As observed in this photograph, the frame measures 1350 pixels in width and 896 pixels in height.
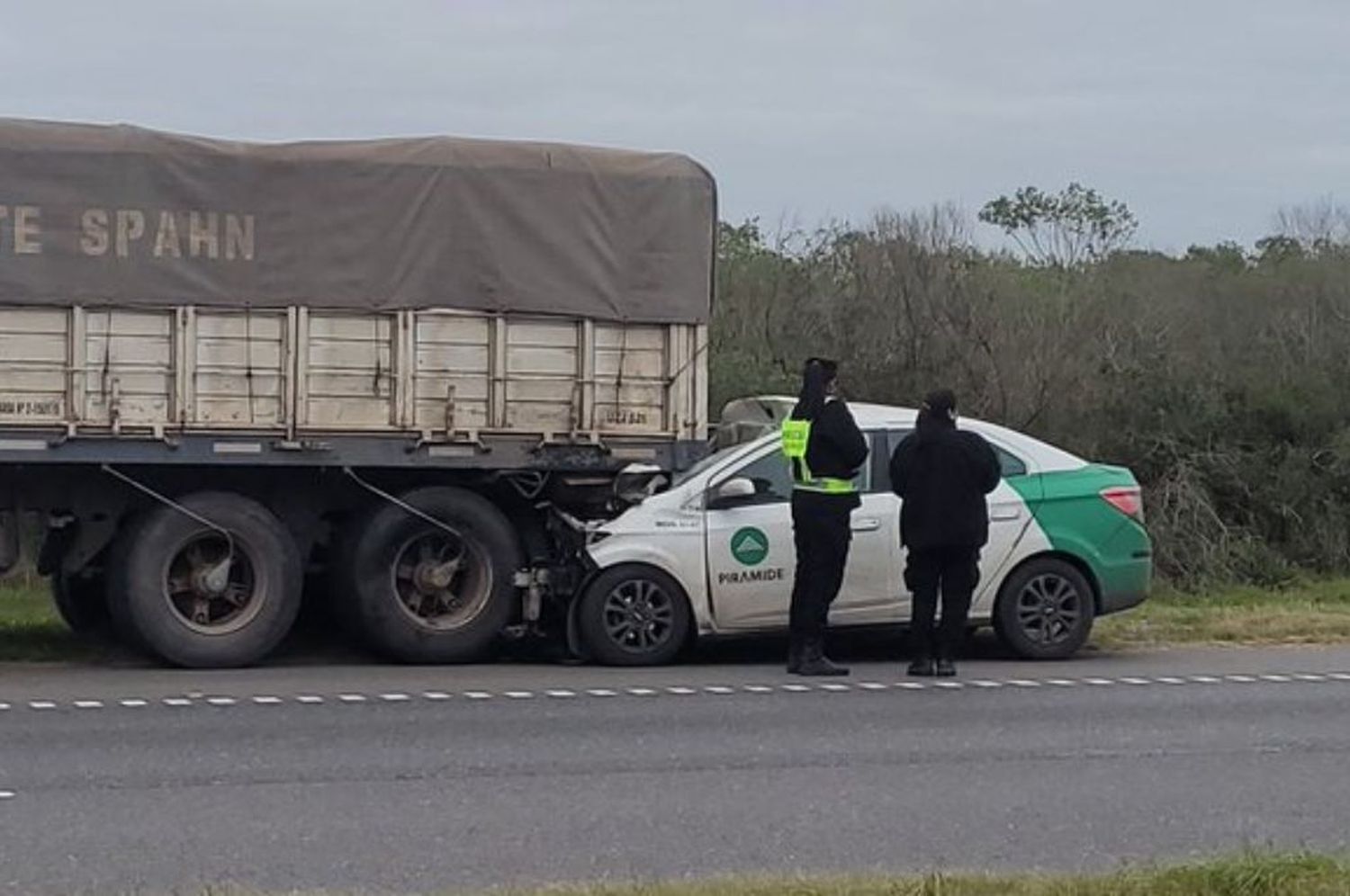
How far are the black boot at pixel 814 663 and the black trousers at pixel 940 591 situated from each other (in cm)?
53

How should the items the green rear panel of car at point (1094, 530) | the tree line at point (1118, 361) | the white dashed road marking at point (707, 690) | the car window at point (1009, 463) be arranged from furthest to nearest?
1. the tree line at point (1118, 361)
2. the car window at point (1009, 463)
3. the green rear panel of car at point (1094, 530)
4. the white dashed road marking at point (707, 690)

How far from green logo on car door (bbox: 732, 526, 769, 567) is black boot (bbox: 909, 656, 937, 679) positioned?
3.80 feet

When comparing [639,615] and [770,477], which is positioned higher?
[770,477]

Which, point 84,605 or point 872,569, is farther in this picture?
point 84,605

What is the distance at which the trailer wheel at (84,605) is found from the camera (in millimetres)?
14594

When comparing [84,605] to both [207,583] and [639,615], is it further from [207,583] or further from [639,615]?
[639,615]

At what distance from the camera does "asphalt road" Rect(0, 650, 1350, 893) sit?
828 cm

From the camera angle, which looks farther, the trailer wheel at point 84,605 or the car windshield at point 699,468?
the trailer wheel at point 84,605

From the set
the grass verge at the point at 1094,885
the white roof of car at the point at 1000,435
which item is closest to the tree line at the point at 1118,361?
the white roof of car at the point at 1000,435

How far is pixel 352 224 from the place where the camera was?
14055mm

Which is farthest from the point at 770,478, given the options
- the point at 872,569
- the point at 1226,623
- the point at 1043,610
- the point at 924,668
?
the point at 1226,623

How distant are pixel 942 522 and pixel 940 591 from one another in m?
0.47

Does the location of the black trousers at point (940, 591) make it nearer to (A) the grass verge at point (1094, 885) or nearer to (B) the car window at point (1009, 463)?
(B) the car window at point (1009, 463)

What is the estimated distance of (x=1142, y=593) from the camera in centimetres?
1473
